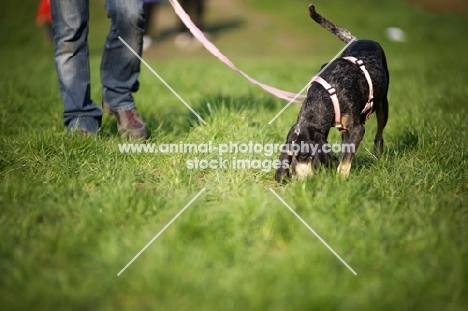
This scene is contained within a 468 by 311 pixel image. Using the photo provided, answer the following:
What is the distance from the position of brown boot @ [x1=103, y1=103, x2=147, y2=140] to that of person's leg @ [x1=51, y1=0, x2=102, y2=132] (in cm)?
21

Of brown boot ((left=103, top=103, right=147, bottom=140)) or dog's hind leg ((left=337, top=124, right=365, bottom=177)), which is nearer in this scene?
dog's hind leg ((left=337, top=124, right=365, bottom=177))

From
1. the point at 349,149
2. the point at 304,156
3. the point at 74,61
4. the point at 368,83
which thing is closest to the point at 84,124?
the point at 74,61

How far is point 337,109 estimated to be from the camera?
344 cm

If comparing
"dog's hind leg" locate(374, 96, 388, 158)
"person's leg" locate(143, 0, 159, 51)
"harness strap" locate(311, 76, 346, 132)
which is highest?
"harness strap" locate(311, 76, 346, 132)

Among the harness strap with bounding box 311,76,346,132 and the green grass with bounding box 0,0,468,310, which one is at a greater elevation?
Result: the harness strap with bounding box 311,76,346,132

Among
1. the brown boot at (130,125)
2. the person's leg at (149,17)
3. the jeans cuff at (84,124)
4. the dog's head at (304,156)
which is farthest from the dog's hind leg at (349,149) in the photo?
the person's leg at (149,17)

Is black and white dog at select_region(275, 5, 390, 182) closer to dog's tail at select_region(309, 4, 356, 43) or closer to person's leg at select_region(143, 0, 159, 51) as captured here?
dog's tail at select_region(309, 4, 356, 43)

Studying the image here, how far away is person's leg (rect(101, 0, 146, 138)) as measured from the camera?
13.0ft

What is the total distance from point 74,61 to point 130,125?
0.76m

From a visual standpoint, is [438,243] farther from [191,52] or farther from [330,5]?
[330,5]

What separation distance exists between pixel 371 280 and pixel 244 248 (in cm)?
67

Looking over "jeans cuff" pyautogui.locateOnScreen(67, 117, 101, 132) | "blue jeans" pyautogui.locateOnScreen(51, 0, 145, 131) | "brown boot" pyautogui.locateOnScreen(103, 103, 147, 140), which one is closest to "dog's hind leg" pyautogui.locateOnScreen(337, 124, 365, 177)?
"brown boot" pyautogui.locateOnScreen(103, 103, 147, 140)

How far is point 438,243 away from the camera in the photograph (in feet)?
8.13

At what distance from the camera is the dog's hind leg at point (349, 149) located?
330 centimetres
